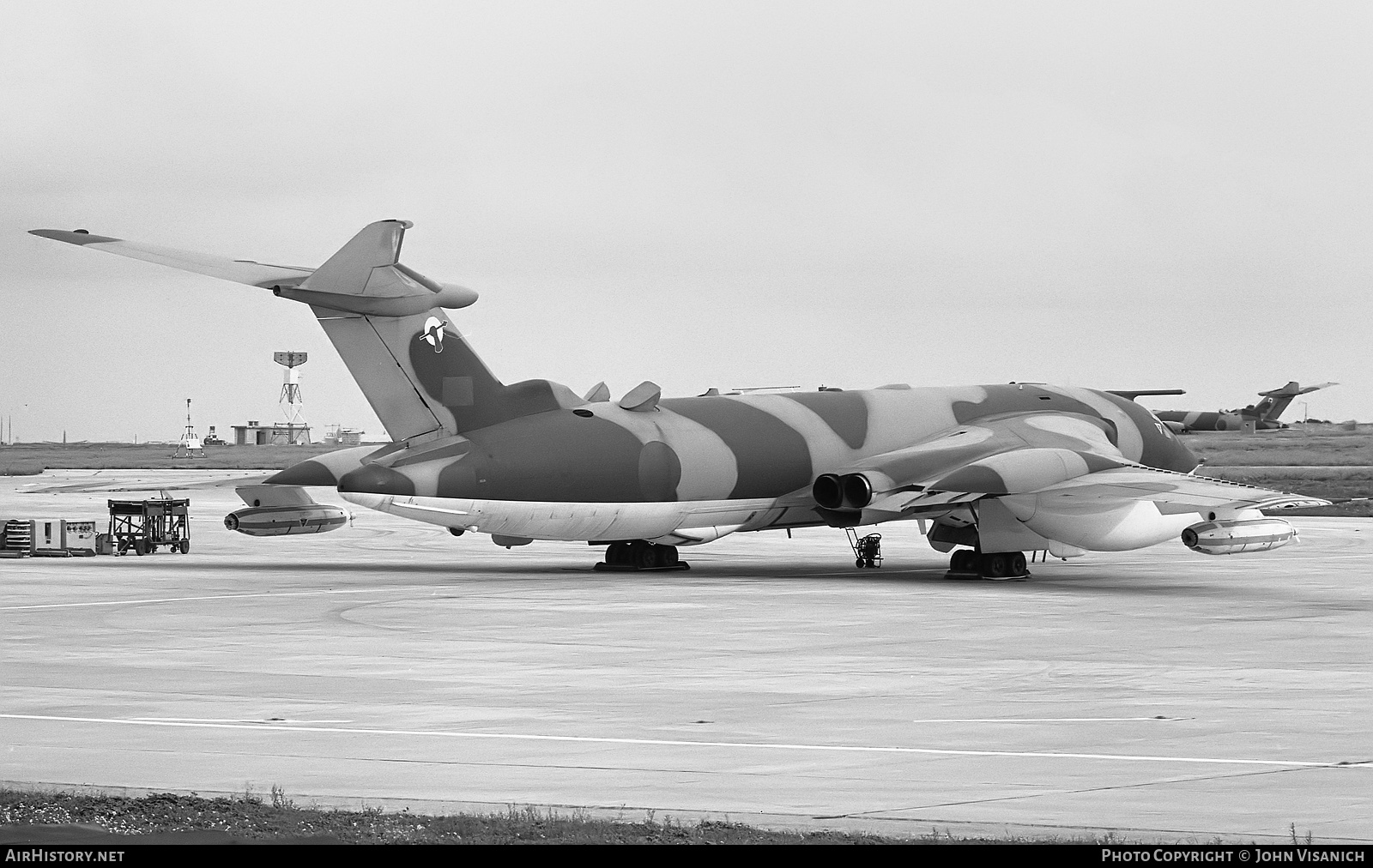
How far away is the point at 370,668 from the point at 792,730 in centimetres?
575

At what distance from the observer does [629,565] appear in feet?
113

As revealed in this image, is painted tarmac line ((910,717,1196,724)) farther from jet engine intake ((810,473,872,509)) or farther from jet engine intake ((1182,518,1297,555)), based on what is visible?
jet engine intake ((810,473,872,509))

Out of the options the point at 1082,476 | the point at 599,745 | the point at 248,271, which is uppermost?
the point at 248,271

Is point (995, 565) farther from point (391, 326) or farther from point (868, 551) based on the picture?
point (391, 326)

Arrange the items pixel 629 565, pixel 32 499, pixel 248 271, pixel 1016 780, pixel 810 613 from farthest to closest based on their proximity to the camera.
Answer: pixel 32 499
pixel 629 565
pixel 248 271
pixel 810 613
pixel 1016 780

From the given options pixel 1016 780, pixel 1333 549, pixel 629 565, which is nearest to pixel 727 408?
pixel 629 565

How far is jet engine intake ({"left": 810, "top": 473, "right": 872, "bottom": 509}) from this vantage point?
31984 mm

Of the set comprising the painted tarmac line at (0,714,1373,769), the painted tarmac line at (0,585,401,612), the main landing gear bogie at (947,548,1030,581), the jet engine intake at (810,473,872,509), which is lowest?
the painted tarmac line at (0,714,1373,769)

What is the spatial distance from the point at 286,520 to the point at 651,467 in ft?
27.0

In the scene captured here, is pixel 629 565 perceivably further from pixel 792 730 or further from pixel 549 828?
pixel 549 828

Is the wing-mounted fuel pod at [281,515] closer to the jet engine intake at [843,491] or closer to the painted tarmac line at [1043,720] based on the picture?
the jet engine intake at [843,491]

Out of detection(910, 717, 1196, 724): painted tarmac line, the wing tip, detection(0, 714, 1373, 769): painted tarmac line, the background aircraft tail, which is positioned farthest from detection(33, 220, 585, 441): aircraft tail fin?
the background aircraft tail

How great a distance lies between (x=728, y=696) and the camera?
50.2 ft

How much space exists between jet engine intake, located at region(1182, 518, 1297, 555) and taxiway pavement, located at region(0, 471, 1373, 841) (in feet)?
2.48
